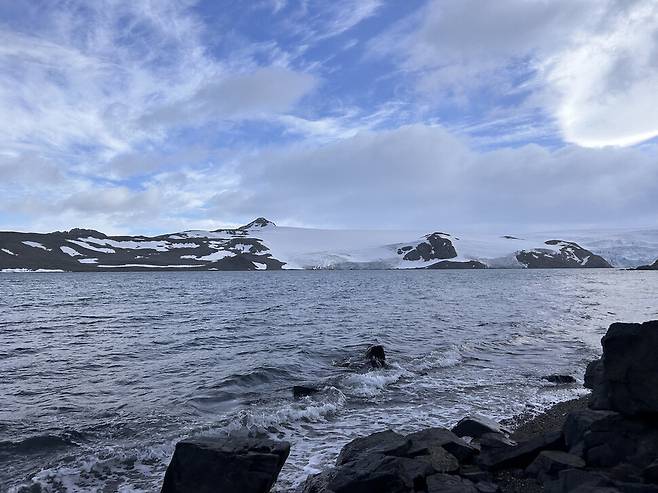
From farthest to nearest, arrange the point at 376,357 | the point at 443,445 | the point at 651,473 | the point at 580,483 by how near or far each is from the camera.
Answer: the point at 376,357, the point at 443,445, the point at 651,473, the point at 580,483

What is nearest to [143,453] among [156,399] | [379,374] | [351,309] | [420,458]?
[156,399]

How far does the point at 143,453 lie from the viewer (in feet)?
41.8

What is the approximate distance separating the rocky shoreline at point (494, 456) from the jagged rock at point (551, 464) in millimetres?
20

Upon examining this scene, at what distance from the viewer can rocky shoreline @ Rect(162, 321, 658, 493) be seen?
9.43 metres

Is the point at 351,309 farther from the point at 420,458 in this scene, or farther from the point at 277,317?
the point at 420,458

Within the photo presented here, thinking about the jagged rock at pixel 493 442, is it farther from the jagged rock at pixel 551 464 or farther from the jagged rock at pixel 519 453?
the jagged rock at pixel 551 464

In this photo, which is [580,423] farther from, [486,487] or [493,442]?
[486,487]

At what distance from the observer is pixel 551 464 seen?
9.76m

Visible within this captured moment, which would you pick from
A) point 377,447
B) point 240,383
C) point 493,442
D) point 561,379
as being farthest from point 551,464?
point 240,383

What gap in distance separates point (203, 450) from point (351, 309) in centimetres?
4305

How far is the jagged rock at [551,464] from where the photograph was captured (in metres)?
9.62

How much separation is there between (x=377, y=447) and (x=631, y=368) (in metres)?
6.04

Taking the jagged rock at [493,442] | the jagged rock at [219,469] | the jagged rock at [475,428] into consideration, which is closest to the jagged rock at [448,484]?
the jagged rock at [493,442]

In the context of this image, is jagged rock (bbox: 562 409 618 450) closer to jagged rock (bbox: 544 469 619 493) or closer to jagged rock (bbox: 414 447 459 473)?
jagged rock (bbox: 544 469 619 493)
